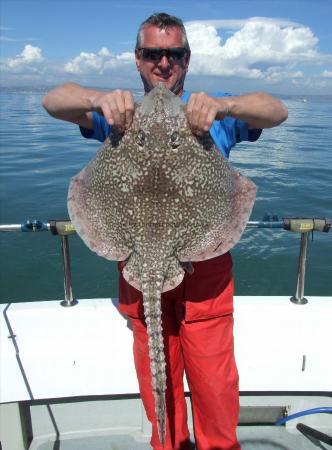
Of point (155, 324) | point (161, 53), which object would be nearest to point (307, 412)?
point (155, 324)

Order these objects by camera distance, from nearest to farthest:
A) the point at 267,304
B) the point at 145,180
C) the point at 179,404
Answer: the point at 145,180, the point at 179,404, the point at 267,304

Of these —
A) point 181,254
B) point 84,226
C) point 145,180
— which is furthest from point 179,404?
point 145,180

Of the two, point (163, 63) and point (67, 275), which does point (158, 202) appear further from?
point (67, 275)

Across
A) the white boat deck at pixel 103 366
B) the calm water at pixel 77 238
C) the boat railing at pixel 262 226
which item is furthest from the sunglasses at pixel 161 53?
the calm water at pixel 77 238

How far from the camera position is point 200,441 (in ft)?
10.3

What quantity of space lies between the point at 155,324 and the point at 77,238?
845 centimetres

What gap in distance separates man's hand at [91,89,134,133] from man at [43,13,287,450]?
173 millimetres

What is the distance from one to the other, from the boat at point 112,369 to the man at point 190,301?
0.72m

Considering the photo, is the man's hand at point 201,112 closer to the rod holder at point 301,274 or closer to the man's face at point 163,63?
the man's face at point 163,63

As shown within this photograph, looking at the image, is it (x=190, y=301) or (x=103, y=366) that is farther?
→ (x=103, y=366)

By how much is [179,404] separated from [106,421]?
120 cm

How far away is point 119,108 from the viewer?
89.0 inches

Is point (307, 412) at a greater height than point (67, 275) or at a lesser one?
lesser

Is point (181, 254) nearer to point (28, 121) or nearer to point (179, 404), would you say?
→ point (179, 404)
